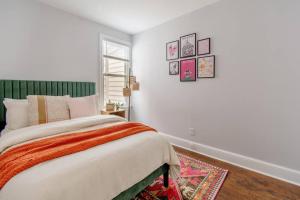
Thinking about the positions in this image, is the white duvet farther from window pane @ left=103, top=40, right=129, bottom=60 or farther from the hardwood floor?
window pane @ left=103, top=40, right=129, bottom=60

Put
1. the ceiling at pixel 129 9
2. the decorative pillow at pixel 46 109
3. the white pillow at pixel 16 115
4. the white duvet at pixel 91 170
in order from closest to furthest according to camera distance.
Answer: the white duvet at pixel 91 170 < the white pillow at pixel 16 115 < the decorative pillow at pixel 46 109 < the ceiling at pixel 129 9

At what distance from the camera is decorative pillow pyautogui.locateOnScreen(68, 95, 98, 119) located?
2244mm

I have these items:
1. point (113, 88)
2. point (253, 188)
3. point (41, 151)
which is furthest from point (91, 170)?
point (113, 88)

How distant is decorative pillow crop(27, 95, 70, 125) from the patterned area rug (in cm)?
154

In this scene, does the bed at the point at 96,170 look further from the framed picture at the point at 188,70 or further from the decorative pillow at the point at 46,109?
the framed picture at the point at 188,70

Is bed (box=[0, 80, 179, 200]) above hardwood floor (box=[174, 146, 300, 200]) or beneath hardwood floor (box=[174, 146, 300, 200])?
above

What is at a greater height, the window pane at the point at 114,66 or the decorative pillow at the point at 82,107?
the window pane at the point at 114,66

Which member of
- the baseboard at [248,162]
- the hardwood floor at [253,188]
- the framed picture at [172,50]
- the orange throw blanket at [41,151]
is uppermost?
the framed picture at [172,50]

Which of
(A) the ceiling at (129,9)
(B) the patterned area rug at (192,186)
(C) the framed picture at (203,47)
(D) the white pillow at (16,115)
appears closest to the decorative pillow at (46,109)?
(D) the white pillow at (16,115)

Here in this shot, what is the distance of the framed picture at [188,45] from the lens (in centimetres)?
275

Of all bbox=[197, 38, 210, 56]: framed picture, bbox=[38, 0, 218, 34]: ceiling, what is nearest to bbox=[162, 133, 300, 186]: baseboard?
bbox=[197, 38, 210, 56]: framed picture

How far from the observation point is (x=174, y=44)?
3055 mm

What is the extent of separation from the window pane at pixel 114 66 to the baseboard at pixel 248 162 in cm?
232

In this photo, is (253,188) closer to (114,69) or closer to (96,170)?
(96,170)
